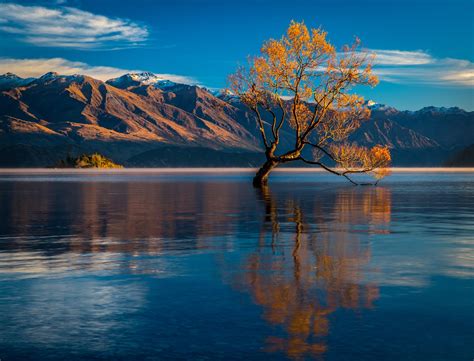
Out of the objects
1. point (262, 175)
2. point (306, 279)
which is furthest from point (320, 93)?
point (306, 279)

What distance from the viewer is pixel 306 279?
15.4m

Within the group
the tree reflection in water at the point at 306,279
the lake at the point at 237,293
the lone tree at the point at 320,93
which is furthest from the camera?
the lone tree at the point at 320,93

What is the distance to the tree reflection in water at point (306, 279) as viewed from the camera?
1092 cm

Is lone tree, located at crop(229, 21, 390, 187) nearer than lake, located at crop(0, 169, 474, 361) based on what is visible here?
No

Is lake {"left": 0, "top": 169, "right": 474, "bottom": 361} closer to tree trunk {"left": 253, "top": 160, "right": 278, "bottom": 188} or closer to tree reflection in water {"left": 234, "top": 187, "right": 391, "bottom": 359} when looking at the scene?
tree reflection in water {"left": 234, "top": 187, "right": 391, "bottom": 359}

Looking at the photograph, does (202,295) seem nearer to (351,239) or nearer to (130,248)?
(130,248)

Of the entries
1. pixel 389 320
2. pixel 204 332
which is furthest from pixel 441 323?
pixel 204 332

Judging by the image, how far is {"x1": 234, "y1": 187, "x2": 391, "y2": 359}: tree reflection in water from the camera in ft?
35.8

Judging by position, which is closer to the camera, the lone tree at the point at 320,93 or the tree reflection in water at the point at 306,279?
the tree reflection in water at the point at 306,279

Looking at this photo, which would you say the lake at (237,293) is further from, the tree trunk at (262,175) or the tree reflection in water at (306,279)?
the tree trunk at (262,175)

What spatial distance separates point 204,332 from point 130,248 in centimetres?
1096

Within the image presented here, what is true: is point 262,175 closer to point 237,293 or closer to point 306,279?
point 306,279

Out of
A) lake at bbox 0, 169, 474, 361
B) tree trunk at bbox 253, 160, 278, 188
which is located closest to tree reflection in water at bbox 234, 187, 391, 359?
lake at bbox 0, 169, 474, 361

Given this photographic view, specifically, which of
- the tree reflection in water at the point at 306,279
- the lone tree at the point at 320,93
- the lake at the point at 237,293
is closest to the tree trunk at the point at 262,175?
the lone tree at the point at 320,93
